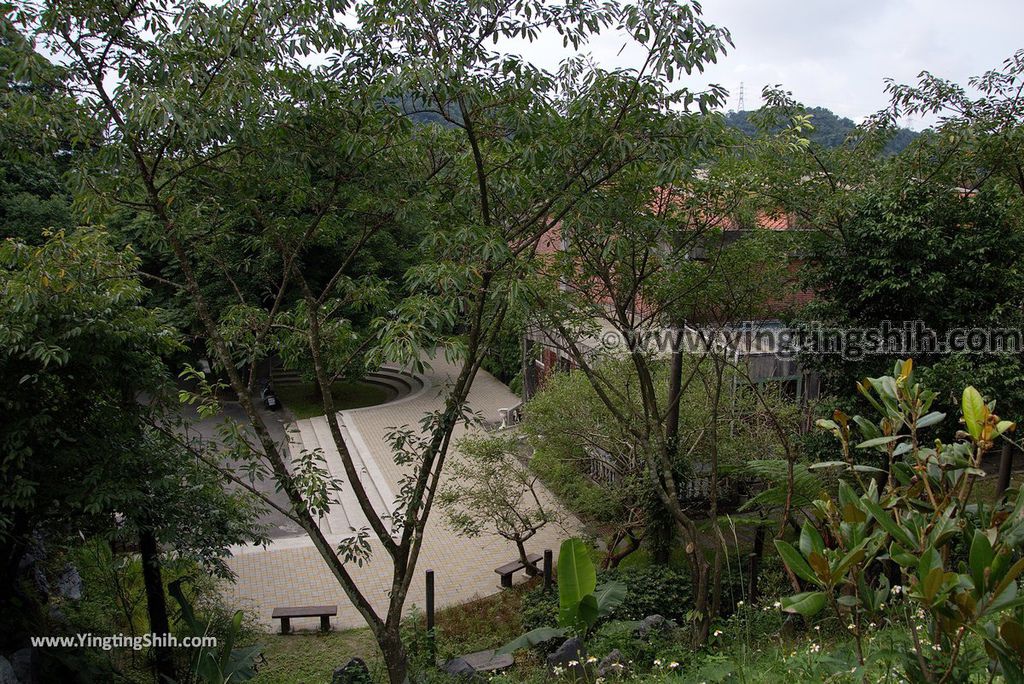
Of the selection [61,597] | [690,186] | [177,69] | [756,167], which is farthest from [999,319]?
[61,597]

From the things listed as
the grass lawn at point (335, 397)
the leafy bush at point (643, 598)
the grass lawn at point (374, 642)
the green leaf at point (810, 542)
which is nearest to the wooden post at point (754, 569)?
the leafy bush at point (643, 598)

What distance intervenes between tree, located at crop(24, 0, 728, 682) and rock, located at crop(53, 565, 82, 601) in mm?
4626

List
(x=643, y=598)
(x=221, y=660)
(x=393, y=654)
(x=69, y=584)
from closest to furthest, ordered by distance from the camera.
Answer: (x=393, y=654) → (x=221, y=660) → (x=643, y=598) → (x=69, y=584)

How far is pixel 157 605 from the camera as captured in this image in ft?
22.6

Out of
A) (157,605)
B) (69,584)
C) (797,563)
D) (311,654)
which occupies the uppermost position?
(797,563)

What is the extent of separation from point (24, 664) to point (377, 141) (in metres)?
5.38

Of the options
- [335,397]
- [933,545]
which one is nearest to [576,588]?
[933,545]

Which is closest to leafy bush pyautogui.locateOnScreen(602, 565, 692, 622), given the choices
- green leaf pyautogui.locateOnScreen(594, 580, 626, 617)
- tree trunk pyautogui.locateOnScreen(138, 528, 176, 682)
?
green leaf pyautogui.locateOnScreen(594, 580, 626, 617)

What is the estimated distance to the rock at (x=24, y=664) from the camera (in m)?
6.08

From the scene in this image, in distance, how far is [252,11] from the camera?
544 centimetres

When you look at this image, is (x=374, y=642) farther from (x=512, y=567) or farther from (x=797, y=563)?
(x=797, y=563)

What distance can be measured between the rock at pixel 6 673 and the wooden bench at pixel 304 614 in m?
3.76

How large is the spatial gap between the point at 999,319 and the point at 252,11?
25.7 ft

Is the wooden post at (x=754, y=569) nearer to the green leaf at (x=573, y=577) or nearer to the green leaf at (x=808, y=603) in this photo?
the green leaf at (x=573, y=577)
